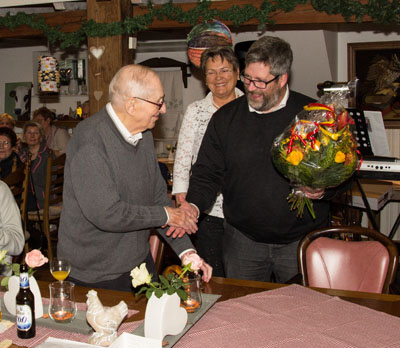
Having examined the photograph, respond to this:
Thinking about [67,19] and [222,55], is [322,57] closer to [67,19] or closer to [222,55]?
[67,19]

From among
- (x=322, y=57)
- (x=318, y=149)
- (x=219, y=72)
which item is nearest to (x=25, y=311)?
(x=318, y=149)

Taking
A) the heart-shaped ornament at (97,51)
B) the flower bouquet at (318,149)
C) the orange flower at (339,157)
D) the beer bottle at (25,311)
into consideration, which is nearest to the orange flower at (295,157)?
the flower bouquet at (318,149)

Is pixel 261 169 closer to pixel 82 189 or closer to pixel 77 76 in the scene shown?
pixel 82 189

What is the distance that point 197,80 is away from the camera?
7.41 metres

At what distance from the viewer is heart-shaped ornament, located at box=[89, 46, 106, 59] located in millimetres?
4258

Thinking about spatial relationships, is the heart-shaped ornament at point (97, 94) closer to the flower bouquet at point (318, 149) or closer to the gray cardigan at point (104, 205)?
the gray cardigan at point (104, 205)

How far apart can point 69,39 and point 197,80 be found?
3.02 m

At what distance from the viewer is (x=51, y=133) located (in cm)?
692

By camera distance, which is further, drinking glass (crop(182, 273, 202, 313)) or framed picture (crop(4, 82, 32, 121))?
framed picture (crop(4, 82, 32, 121))

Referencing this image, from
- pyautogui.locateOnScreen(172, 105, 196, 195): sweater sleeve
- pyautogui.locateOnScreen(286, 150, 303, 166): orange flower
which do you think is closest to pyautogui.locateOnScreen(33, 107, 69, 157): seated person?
pyautogui.locateOnScreen(172, 105, 196, 195): sweater sleeve

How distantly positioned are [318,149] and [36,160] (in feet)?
12.4

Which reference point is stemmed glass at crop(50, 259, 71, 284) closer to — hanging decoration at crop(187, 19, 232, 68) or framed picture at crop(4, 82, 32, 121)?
hanging decoration at crop(187, 19, 232, 68)

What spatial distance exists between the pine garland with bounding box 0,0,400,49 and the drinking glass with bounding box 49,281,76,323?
294 cm

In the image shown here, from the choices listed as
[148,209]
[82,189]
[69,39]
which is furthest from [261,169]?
[69,39]
